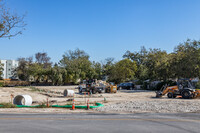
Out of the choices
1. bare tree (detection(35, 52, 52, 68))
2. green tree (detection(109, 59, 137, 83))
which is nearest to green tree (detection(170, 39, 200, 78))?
green tree (detection(109, 59, 137, 83))

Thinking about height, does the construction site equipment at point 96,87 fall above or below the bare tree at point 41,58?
below

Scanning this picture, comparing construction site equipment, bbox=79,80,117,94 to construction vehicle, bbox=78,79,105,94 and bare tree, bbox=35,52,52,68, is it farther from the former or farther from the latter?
bare tree, bbox=35,52,52,68

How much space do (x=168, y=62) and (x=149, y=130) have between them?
39.2 m

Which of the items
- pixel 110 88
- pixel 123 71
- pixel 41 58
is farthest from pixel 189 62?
pixel 41 58

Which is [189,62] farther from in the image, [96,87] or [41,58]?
[41,58]

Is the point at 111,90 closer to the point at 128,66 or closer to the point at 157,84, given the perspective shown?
the point at 157,84

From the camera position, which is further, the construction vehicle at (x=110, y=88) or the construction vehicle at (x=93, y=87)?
the construction vehicle at (x=110, y=88)

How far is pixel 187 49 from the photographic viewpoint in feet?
132

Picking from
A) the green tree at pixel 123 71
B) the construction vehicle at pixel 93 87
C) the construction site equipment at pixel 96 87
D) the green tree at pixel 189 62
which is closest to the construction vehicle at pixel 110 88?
the construction site equipment at pixel 96 87

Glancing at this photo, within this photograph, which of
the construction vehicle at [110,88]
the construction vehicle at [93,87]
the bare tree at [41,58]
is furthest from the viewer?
the bare tree at [41,58]

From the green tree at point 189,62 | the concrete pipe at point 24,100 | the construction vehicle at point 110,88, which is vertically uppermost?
the green tree at point 189,62

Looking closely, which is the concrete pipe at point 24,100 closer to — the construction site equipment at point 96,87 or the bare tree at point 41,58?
the construction site equipment at point 96,87

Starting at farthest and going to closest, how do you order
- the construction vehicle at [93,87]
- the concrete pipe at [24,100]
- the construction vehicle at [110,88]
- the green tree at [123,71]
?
the green tree at [123,71] → the construction vehicle at [110,88] → the construction vehicle at [93,87] → the concrete pipe at [24,100]

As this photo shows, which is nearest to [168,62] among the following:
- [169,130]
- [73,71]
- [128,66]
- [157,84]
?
[157,84]
